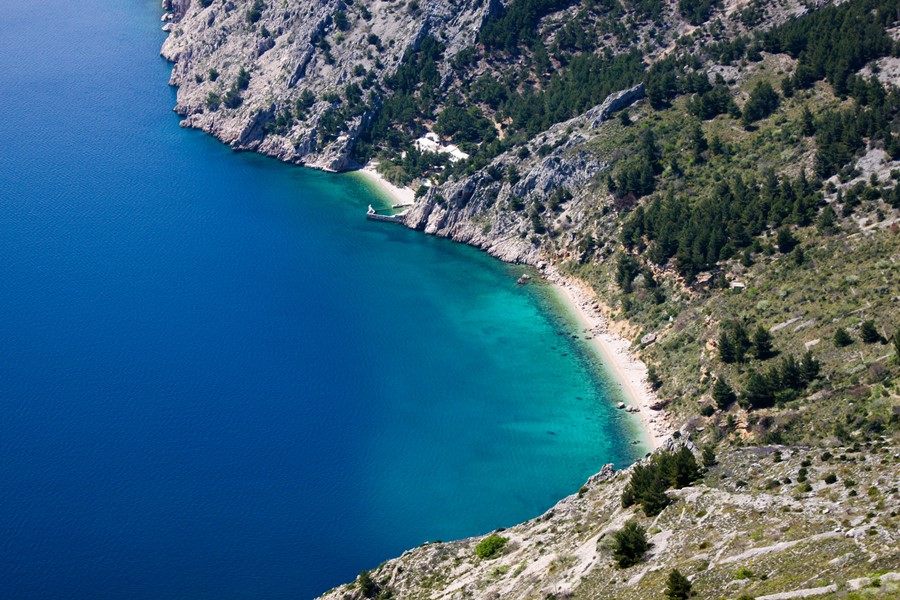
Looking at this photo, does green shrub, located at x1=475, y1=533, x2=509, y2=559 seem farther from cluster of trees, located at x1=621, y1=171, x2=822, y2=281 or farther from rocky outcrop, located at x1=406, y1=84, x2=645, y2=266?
rocky outcrop, located at x1=406, y1=84, x2=645, y2=266

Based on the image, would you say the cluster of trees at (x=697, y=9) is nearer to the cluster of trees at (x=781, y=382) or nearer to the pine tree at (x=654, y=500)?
the cluster of trees at (x=781, y=382)

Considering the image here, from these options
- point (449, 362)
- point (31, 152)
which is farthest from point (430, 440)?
point (31, 152)

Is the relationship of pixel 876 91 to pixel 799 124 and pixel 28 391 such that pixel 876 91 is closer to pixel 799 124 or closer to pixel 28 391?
pixel 799 124

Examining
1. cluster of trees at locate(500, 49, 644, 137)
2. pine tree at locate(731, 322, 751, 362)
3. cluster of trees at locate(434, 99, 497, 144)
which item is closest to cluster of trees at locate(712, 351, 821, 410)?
pine tree at locate(731, 322, 751, 362)

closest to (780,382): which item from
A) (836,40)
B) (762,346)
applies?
(762,346)

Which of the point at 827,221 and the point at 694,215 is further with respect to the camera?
the point at 694,215

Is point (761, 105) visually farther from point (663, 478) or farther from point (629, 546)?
point (629, 546)
